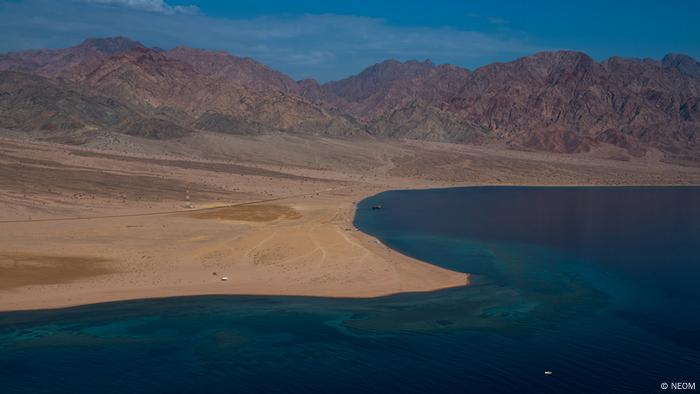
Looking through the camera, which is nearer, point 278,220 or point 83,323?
point 83,323

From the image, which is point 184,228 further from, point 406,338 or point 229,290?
point 406,338

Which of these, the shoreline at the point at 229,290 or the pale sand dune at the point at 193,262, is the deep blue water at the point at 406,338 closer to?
the shoreline at the point at 229,290

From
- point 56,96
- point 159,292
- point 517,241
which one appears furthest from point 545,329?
point 56,96

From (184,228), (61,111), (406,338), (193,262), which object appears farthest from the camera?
(61,111)

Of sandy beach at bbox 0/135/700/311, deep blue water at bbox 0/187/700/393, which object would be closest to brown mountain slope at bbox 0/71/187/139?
sandy beach at bbox 0/135/700/311

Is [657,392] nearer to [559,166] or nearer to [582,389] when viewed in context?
[582,389]

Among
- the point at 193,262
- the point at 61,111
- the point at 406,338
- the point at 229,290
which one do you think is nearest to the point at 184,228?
the point at 193,262
